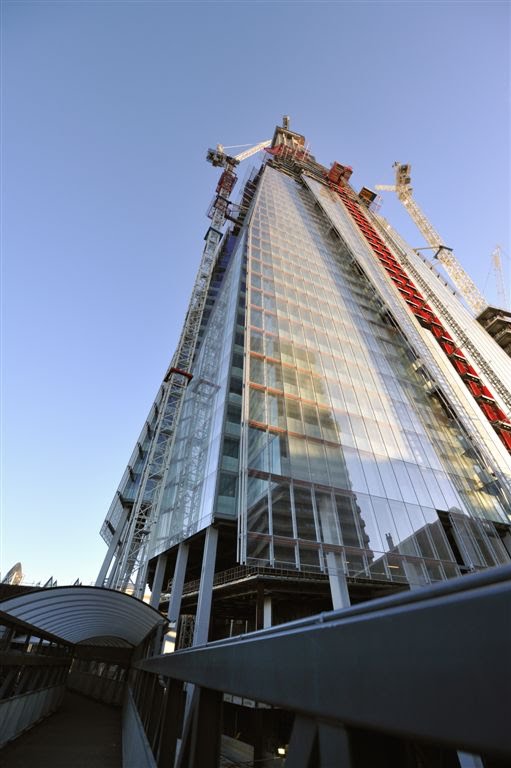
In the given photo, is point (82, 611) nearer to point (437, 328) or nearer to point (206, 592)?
point (206, 592)

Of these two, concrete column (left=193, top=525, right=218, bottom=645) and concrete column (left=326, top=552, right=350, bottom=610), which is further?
concrete column (left=193, top=525, right=218, bottom=645)

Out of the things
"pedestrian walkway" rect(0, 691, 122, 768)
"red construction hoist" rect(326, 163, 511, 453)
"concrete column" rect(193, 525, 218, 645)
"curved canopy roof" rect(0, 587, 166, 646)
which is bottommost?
"pedestrian walkway" rect(0, 691, 122, 768)

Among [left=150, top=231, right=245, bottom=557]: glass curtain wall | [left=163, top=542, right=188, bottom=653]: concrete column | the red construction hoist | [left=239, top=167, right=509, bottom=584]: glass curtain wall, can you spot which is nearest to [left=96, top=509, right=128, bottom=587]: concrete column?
[left=150, top=231, right=245, bottom=557]: glass curtain wall

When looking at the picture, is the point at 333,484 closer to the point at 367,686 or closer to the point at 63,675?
the point at 367,686

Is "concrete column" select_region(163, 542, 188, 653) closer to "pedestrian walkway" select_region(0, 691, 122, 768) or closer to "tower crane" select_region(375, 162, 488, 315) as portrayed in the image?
"pedestrian walkway" select_region(0, 691, 122, 768)

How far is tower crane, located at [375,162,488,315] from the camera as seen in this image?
57.1 m

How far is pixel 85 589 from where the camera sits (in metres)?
8.89

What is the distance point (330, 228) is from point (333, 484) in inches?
1491

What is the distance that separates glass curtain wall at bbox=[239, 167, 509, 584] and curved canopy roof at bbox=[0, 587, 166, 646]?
408 centimetres

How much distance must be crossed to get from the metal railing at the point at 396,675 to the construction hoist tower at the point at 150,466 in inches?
889

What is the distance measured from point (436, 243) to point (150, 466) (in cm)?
6798

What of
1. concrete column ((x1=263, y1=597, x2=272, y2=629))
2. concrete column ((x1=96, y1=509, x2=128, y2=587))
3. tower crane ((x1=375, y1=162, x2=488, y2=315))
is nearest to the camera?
concrete column ((x1=263, y1=597, x2=272, y2=629))

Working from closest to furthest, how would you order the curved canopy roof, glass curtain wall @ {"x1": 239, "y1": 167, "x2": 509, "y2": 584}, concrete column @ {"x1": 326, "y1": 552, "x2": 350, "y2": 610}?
the curved canopy roof, concrete column @ {"x1": 326, "y1": 552, "x2": 350, "y2": 610}, glass curtain wall @ {"x1": 239, "y1": 167, "x2": 509, "y2": 584}

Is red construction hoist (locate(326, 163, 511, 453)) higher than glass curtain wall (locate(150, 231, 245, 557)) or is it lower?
higher
